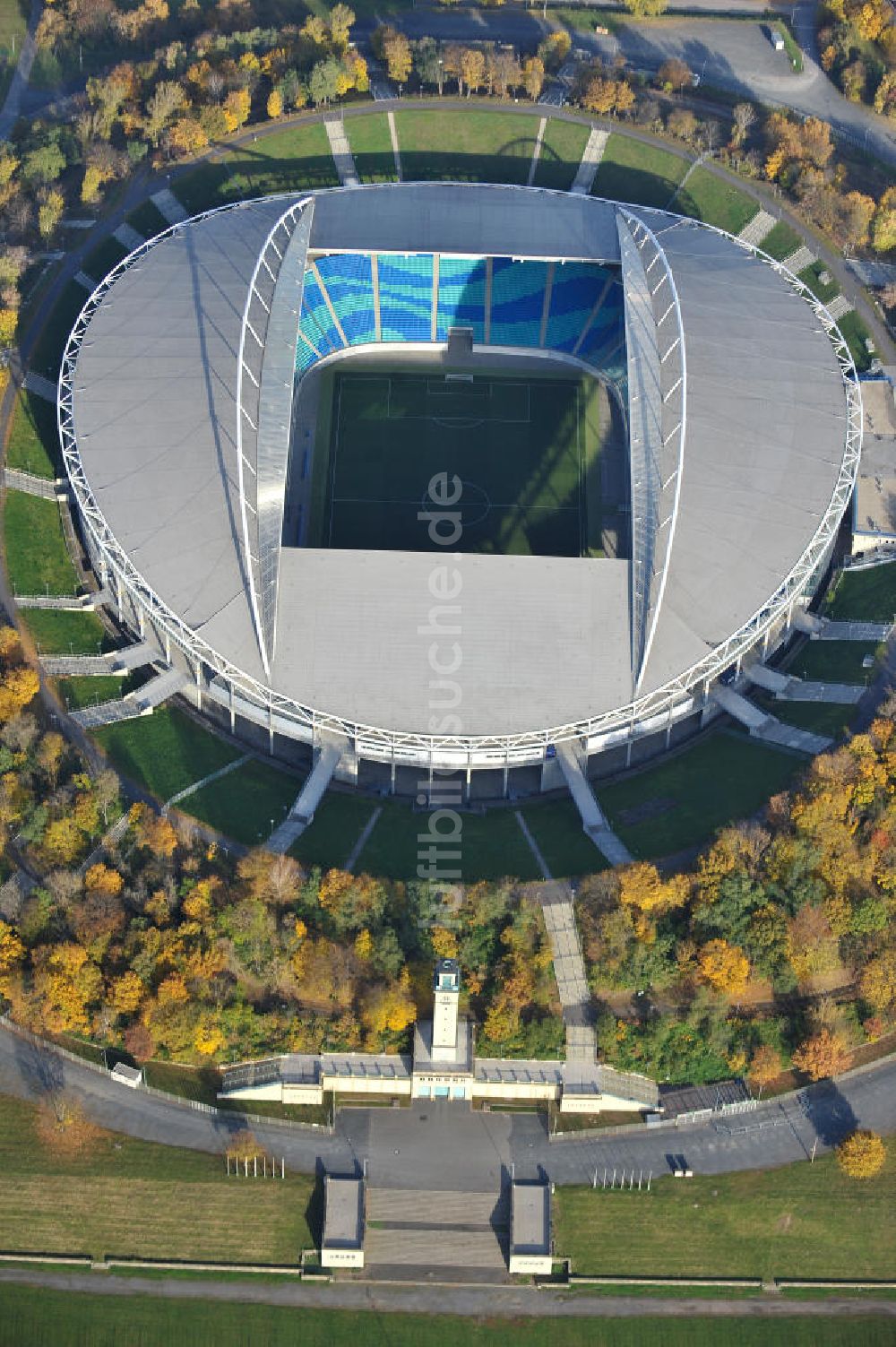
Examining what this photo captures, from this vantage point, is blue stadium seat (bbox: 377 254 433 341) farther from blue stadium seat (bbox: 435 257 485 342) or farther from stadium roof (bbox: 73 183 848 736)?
stadium roof (bbox: 73 183 848 736)

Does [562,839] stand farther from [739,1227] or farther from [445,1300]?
[445,1300]

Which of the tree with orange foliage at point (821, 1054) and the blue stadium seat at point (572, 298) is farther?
the blue stadium seat at point (572, 298)

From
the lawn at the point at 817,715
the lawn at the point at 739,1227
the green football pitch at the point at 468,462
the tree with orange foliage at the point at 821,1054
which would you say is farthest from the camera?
the green football pitch at the point at 468,462

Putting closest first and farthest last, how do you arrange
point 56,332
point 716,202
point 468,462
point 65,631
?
point 65,631 < point 468,462 < point 56,332 < point 716,202

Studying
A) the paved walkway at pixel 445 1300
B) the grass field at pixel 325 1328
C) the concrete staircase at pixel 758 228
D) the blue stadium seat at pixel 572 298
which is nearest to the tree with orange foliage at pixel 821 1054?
the paved walkway at pixel 445 1300

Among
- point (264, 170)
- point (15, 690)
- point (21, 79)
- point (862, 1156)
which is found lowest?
point (862, 1156)

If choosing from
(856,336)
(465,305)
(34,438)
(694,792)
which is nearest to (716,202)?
(856,336)

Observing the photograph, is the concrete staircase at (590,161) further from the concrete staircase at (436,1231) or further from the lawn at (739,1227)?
the concrete staircase at (436,1231)

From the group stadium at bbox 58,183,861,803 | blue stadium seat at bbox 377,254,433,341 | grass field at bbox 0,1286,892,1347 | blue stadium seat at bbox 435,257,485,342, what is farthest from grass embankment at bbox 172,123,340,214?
grass field at bbox 0,1286,892,1347

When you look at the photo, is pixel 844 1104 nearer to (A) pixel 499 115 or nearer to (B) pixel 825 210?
A: (B) pixel 825 210
